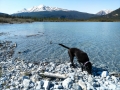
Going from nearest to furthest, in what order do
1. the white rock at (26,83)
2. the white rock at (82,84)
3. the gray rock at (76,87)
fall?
the gray rock at (76,87), the white rock at (82,84), the white rock at (26,83)

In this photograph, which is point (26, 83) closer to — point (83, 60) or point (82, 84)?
point (82, 84)

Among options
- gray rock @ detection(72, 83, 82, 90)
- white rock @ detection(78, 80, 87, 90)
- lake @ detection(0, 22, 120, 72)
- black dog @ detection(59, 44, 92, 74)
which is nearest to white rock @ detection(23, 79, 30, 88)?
gray rock @ detection(72, 83, 82, 90)

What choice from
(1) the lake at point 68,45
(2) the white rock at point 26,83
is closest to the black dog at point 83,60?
(1) the lake at point 68,45

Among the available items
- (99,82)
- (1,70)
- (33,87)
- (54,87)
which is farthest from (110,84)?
(1,70)

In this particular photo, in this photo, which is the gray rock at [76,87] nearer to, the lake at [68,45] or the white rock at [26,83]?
the white rock at [26,83]

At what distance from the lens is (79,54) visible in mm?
12227

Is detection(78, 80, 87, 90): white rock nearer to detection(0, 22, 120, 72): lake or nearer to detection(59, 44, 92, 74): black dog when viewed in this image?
detection(59, 44, 92, 74): black dog

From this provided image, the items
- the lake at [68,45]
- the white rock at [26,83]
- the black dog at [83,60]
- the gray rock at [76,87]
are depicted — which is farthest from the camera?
the lake at [68,45]

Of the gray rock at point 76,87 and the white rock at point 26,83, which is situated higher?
the gray rock at point 76,87

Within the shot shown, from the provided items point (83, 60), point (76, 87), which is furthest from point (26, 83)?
point (83, 60)

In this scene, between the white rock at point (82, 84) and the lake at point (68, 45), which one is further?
the lake at point (68, 45)

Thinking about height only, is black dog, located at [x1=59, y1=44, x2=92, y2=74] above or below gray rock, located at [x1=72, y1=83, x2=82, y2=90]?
above

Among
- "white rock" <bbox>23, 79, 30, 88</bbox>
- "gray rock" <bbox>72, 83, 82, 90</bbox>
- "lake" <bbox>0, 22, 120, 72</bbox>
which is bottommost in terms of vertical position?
"lake" <bbox>0, 22, 120, 72</bbox>

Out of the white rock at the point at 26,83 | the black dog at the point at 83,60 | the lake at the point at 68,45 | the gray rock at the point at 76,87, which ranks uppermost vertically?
the black dog at the point at 83,60
